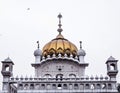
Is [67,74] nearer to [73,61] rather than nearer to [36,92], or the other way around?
[73,61]

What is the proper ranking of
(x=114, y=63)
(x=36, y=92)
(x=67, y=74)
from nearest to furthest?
(x=36, y=92) < (x=114, y=63) < (x=67, y=74)

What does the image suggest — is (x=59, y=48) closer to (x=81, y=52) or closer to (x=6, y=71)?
(x=81, y=52)

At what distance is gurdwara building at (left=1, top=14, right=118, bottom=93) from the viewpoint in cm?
4284

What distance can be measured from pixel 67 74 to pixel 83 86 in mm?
7463

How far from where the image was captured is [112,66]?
45562 mm

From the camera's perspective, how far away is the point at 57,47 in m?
52.4

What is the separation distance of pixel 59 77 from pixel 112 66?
6.61 metres

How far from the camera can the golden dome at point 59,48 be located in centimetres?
5203

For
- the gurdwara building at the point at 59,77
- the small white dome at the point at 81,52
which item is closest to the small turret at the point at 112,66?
the gurdwara building at the point at 59,77

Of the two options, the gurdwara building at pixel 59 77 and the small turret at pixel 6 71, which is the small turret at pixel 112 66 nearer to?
the gurdwara building at pixel 59 77

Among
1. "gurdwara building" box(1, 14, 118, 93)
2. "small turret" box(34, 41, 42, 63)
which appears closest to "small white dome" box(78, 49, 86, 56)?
"gurdwara building" box(1, 14, 118, 93)

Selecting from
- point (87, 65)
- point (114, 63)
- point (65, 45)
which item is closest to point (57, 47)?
point (65, 45)

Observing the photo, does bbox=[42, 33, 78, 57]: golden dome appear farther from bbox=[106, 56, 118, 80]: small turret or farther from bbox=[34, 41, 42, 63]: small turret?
bbox=[106, 56, 118, 80]: small turret

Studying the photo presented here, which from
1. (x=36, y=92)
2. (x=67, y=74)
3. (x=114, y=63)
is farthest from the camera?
(x=67, y=74)
